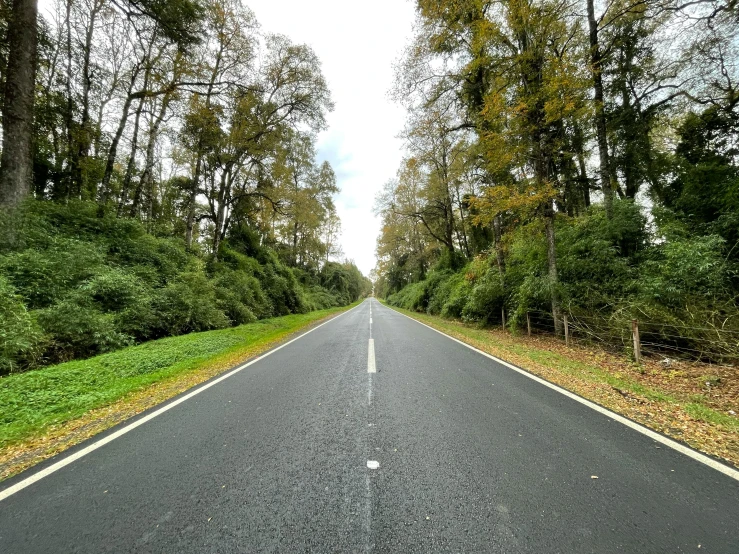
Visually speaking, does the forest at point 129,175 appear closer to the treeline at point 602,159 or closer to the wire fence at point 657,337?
the treeline at point 602,159

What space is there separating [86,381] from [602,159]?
15.3m

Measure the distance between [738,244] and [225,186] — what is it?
2006 cm

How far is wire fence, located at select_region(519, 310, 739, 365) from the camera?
5.47 m

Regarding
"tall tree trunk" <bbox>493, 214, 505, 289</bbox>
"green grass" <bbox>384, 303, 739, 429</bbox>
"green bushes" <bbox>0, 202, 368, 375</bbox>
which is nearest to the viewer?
"green grass" <bbox>384, 303, 739, 429</bbox>

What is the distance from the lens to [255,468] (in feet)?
8.08

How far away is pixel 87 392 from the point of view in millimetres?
4434

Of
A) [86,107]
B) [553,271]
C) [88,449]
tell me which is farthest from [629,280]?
[86,107]

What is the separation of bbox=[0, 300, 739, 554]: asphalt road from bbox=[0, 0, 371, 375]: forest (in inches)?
184

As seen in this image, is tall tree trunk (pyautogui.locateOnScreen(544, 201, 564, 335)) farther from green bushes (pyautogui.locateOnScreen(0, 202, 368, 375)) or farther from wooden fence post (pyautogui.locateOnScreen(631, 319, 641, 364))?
green bushes (pyautogui.locateOnScreen(0, 202, 368, 375))

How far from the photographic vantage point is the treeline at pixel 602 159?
261 inches

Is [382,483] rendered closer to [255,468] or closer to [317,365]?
[255,468]

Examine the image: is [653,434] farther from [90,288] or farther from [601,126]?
[601,126]

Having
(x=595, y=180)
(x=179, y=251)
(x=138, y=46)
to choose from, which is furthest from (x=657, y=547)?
(x=138, y=46)

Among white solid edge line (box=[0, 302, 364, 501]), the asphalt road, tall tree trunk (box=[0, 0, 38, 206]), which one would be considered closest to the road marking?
the asphalt road
